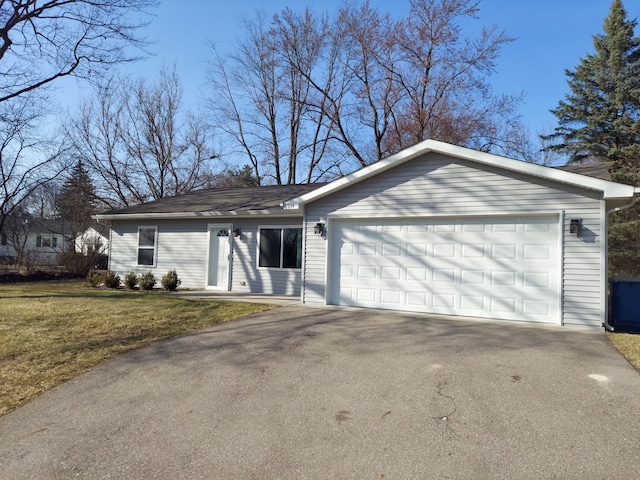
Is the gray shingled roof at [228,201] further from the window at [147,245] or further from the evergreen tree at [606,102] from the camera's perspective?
the evergreen tree at [606,102]

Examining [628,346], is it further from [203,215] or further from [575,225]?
[203,215]

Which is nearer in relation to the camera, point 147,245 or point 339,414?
point 339,414

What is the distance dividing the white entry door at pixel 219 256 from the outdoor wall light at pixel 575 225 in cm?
928

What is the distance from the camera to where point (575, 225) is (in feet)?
23.5

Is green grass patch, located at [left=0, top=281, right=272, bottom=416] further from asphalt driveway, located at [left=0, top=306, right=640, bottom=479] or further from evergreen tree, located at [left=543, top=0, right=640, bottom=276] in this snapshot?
evergreen tree, located at [left=543, top=0, right=640, bottom=276]

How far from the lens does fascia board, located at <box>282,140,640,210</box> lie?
273 inches

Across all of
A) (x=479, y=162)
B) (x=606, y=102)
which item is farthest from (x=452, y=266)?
(x=606, y=102)

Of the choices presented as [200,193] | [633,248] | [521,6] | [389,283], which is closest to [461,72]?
[521,6]

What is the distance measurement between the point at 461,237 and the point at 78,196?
2514 cm

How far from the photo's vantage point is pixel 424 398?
3979 mm

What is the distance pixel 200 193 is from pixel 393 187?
34.3 ft

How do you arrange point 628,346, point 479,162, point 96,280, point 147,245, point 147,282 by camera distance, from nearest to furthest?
1. point 628,346
2. point 479,162
3. point 147,282
4. point 96,280
5. point 147,245

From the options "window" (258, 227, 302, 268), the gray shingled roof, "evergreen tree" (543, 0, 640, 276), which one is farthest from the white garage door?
"evergreen tree" (543, 0, 640, 276)

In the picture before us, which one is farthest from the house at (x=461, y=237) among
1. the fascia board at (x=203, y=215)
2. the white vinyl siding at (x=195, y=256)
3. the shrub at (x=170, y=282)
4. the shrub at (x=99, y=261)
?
the shrub at (x=99, y=261)
